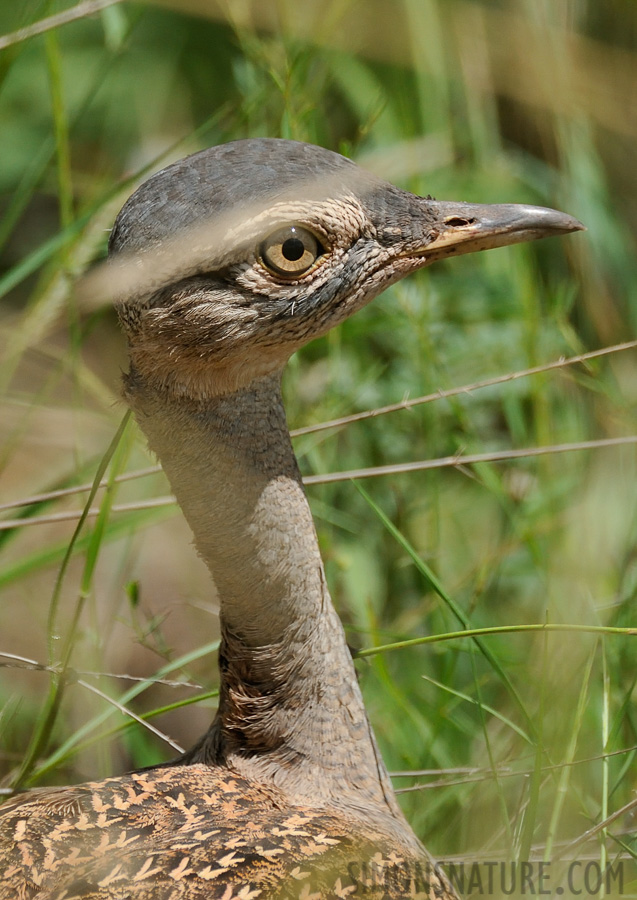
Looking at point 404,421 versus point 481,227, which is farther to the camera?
point 404,421

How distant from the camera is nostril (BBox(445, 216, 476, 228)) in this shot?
202cm

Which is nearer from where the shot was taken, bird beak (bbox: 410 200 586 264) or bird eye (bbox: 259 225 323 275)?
bird eye (bbox: 259 225 323 275)

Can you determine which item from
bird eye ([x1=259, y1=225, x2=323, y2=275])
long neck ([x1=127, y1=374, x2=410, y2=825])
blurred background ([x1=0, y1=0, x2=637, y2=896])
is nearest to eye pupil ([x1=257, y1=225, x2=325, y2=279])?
bird eye ([x1=259, y1=225, x2=323, y2=275])

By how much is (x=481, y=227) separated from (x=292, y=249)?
1.38 ft

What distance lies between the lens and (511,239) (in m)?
2.03

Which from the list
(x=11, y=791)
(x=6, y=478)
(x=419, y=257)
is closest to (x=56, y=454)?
(x=6, y=478)

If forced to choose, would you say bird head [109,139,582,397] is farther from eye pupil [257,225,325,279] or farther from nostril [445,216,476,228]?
nostril [445,216,476,228]

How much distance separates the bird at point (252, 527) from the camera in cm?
177

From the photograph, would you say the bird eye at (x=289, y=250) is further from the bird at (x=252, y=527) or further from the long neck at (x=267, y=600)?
the long neck at (x=267, y=600)

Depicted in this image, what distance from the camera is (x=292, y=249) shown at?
72.2 inches

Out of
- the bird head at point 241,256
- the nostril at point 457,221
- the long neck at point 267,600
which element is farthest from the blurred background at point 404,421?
the nostril at point 457,221

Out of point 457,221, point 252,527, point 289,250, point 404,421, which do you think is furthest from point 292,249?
point 404,421

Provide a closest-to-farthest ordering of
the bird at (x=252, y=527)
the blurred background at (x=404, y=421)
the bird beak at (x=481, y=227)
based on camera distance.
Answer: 1. the bird at (x=252, y=527)
2. the bird beak at (x=481, y=227)
3. the blurred background at (x=404, y=421)

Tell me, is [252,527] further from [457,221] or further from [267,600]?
[457,221]
